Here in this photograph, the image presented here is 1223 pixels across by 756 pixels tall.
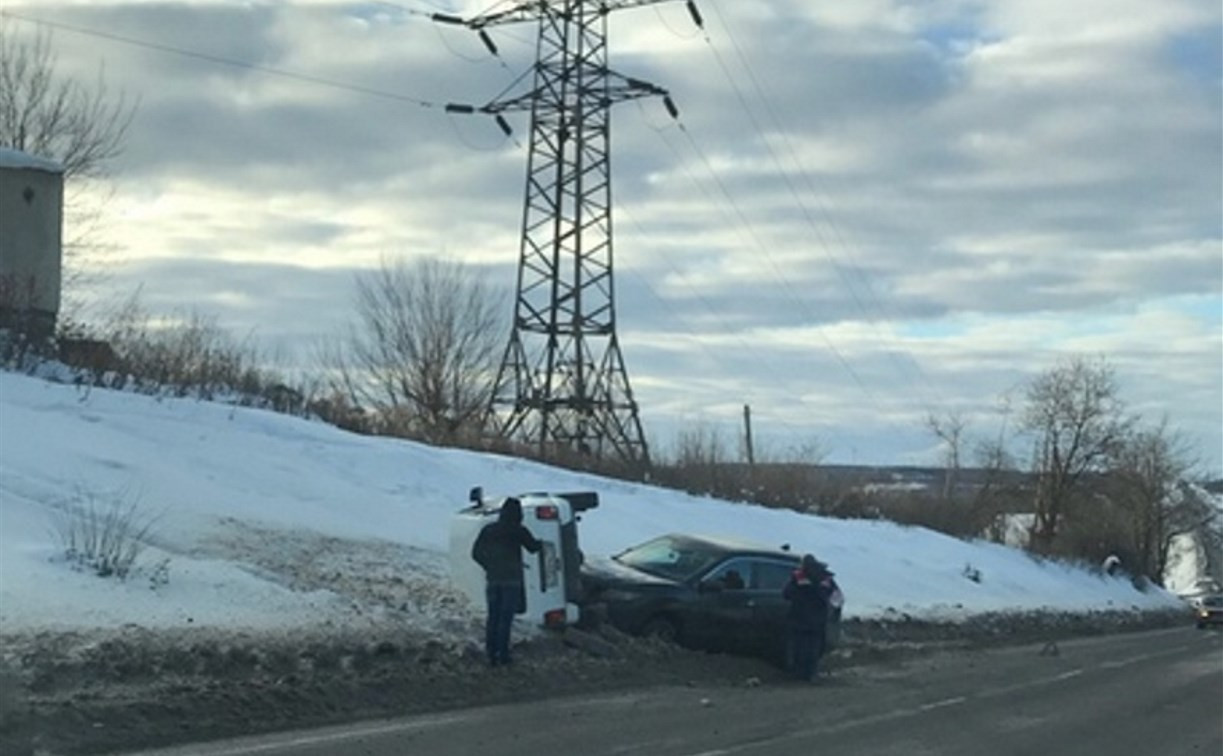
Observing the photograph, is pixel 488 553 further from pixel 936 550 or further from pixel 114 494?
pixel 936 550

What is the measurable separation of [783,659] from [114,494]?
898 cm

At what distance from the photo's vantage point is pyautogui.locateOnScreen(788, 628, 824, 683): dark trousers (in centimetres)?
2297

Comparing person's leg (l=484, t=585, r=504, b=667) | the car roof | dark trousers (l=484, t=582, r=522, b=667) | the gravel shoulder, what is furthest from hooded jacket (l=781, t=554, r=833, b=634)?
person's leg (l=484, t=585, r=504, b=667)

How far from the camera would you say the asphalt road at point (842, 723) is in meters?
14.2

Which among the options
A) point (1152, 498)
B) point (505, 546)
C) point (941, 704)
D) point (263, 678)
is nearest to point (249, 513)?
point (505, 546)

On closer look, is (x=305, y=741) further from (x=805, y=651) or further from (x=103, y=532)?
(x=805, y=651)

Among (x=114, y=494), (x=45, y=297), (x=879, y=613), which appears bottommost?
(x=879, y=613)

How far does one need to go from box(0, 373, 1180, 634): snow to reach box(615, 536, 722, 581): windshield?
106 inches

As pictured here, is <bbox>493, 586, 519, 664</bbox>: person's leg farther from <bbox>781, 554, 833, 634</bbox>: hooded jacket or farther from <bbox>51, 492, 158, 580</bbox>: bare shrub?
<bbox>781, 554, 833, 634</bbox>: hooded jacket

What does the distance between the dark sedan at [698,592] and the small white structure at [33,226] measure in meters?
12.8

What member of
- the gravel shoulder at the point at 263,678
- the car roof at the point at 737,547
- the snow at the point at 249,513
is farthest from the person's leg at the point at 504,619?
the car roof at the point at 737,547

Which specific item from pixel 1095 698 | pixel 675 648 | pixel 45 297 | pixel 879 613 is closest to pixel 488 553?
pixel 675 648

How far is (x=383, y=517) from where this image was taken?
27562 mm

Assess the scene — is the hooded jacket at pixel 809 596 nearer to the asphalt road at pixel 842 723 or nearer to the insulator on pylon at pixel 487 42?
the asphalt road at pixel 842 723
